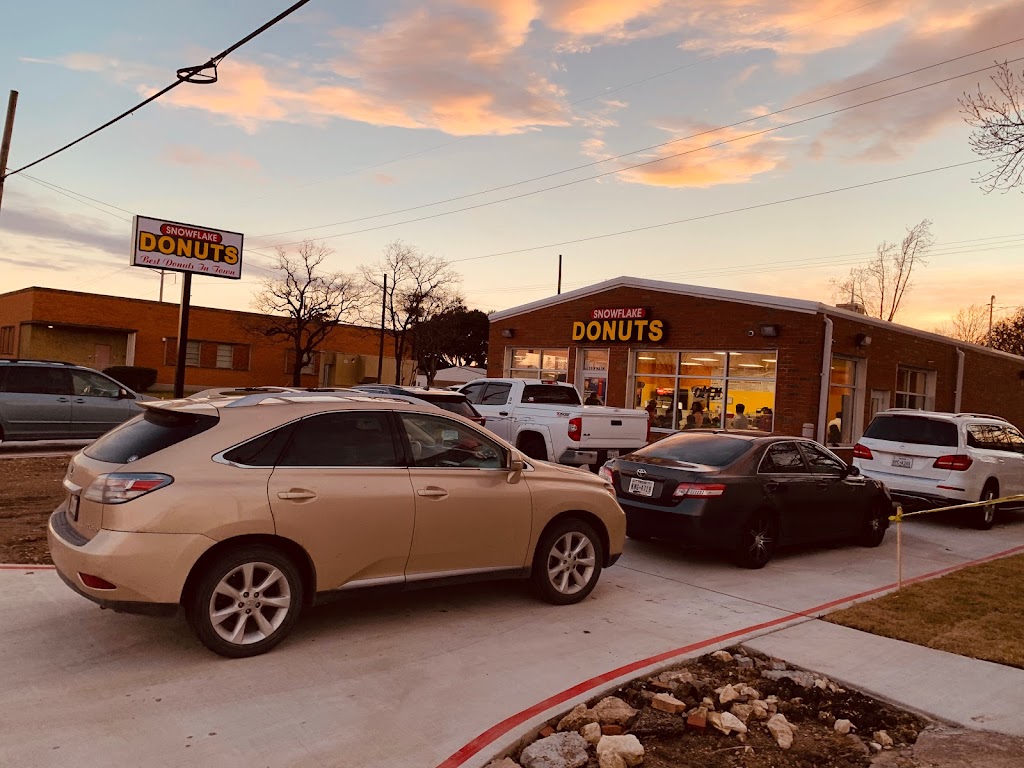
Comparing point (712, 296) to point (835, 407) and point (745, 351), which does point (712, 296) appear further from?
point (835, 407)

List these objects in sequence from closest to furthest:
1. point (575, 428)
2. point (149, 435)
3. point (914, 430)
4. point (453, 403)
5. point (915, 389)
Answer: point (149, 435) < point (914, 430) < point (453, 403) < point (575, 428) < point (915, 389)

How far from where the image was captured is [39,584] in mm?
6484

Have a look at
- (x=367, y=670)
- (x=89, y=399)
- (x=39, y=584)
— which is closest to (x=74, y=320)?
(x=89, y=399)

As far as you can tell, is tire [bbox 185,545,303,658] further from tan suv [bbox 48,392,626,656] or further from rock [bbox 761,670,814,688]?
rock [bbox 761,670,814,688]

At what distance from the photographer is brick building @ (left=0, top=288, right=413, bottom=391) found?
143ft

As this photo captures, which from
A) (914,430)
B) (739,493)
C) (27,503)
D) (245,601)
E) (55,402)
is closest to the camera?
(245,601)

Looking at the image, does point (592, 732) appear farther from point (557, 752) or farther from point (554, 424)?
point (554, 424)

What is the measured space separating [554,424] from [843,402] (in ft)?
42.3

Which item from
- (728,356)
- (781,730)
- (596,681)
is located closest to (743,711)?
(781,730)

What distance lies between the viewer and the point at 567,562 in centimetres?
671

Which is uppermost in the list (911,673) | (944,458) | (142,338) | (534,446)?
(142,338)

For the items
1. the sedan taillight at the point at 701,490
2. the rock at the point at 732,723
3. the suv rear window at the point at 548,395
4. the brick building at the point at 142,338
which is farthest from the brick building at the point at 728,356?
the brick building at the point at 142,338

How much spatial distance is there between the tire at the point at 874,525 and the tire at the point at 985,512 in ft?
10.4

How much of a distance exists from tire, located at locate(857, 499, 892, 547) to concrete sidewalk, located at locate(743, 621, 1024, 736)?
4172 millimetres
